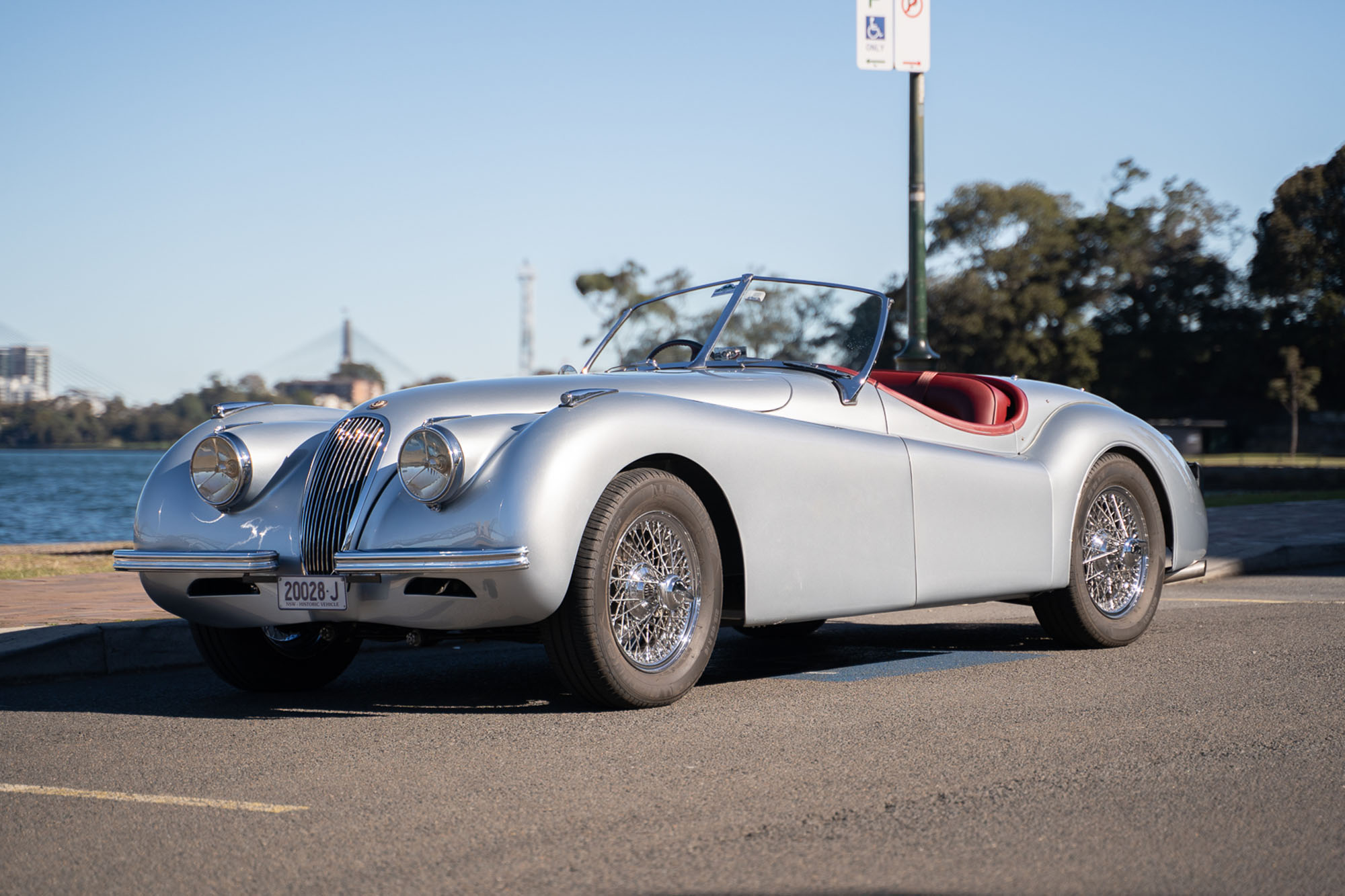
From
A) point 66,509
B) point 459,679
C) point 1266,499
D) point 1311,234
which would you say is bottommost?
point 66,509

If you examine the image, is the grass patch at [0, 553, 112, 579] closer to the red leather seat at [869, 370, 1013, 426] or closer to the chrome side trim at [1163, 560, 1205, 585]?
the red leather seat at [869, 370, 1013, 426]

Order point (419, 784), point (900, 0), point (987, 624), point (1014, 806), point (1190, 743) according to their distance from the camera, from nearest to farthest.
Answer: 1. point (1014, 806)
2. point (419, 784)
3. point (1190, 743)
4. point (987, 624)
5. point (900, 0)

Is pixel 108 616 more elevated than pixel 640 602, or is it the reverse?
pixel 640 602

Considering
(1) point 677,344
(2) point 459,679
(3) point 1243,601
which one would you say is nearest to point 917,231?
(3) point 1243,601

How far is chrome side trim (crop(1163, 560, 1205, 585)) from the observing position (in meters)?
6.44

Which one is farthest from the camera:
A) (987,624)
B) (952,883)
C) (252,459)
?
(987,624)

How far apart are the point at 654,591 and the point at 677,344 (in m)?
1.86

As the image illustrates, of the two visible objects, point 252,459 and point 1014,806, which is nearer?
point 1014,806

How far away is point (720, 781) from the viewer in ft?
11.5

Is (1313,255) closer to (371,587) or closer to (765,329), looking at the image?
(765,329)

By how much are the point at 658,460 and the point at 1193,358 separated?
57804 mm

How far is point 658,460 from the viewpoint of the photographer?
4641 millimetres

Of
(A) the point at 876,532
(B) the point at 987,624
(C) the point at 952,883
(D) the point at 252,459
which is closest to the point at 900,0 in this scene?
(B) the point at 987,624

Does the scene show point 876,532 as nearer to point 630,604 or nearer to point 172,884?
point 630,604
